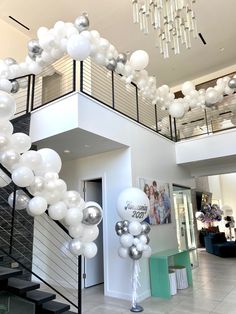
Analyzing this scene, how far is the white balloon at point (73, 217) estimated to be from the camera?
306 cm

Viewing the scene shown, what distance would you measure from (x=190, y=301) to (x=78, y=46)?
4.52 m

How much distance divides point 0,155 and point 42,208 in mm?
719

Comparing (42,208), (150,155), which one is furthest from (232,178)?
(42,208)

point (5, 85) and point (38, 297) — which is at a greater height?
point (5, 85)

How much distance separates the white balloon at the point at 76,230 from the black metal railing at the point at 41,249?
5.23 feet

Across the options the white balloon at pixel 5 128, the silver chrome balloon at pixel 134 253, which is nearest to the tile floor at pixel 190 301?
the silver chrome balloon at pixel 134 253

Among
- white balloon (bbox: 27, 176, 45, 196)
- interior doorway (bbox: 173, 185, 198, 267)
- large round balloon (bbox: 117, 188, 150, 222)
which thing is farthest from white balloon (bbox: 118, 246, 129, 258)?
interior doorway (bbox: 173, 185, 198, 267)

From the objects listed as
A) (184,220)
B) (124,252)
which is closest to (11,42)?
(124,252)

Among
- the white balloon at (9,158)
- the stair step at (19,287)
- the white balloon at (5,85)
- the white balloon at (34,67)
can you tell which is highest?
the white balloon at (34,67)

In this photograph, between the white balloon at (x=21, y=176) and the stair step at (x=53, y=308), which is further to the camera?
the stair step at (x=53, y=308)

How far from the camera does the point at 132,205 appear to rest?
4.42 meters

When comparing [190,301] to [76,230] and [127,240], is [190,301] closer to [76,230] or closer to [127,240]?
[127,240]

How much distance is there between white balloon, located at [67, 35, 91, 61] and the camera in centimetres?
354

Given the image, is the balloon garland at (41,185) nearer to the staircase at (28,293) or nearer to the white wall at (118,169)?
the staircase at (28,293)
